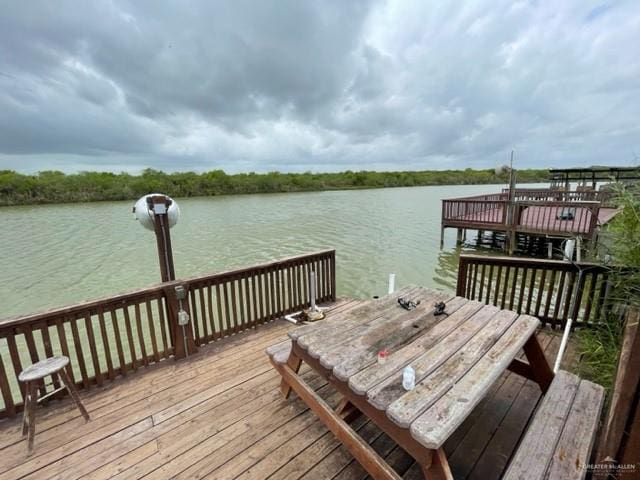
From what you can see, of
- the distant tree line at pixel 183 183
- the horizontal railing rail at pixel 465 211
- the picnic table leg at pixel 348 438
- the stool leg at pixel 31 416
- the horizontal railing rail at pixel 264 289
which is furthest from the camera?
→ the distant tree line at pixel 183 183

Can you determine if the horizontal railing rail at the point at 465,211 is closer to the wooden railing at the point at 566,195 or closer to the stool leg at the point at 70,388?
the wooden railing at the point at 566,195

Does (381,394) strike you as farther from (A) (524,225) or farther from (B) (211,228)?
(B) (211,228)

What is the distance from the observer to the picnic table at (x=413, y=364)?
121cm

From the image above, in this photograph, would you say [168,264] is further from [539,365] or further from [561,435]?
[539,365]

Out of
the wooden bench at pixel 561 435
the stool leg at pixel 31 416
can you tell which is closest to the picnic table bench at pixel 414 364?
the wooden bench at pixel 561 435

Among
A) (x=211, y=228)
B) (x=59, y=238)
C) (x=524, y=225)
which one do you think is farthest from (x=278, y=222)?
(x=524, y=225)

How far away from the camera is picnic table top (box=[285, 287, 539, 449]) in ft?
3.92

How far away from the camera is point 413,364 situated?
151 centimetres

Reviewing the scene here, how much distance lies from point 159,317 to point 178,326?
2.04ft

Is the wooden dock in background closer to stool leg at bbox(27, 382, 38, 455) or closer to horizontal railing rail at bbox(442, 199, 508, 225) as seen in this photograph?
horizontal railing rail at bbox(442, 199, 508, 225)

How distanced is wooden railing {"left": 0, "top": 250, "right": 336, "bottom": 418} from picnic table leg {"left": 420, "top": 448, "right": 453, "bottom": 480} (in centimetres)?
251

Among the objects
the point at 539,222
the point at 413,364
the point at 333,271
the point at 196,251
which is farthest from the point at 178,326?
the point at 539,222

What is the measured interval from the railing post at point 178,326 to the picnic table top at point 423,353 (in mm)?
1686

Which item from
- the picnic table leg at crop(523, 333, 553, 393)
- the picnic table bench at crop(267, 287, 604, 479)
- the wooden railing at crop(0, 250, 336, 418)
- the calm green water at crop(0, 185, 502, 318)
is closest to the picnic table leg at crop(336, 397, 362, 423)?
the picnic table bench at crop(267, 287, 604, 479)
